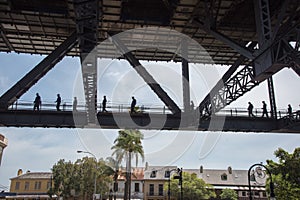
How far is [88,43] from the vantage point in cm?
1964

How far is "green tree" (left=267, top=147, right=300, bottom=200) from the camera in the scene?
108 ft

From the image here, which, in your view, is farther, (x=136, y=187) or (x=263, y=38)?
(x=136, y=187)

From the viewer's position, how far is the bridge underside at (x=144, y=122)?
22719 mm

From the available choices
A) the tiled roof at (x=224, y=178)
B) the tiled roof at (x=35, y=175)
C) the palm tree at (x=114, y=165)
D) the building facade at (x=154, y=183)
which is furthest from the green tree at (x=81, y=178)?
the tiled roof at (x=224, y=178)

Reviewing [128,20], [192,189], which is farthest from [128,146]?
[128,20]

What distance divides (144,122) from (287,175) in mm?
17665

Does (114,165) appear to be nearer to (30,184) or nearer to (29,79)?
(29,79)

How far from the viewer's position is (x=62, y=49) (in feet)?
74.5

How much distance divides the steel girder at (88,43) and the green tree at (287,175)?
813 inches

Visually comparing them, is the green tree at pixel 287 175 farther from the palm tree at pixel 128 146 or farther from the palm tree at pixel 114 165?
the palm tree at pixel 114 165

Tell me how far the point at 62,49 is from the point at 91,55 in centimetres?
369

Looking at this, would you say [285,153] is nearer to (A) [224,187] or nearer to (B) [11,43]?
(B) [11,43]

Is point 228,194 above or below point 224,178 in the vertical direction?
below

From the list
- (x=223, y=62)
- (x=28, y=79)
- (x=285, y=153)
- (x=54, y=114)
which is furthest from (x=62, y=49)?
(x=285, y=153)
